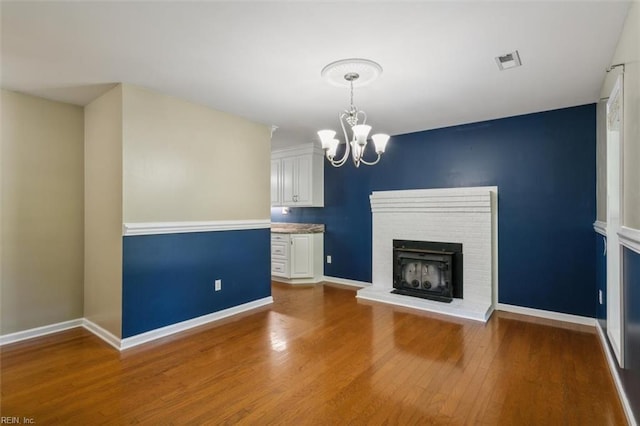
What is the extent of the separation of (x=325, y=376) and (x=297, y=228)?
348cm

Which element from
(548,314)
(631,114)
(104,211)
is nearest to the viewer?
(631,114)

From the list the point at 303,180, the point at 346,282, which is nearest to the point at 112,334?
the point at 346,282

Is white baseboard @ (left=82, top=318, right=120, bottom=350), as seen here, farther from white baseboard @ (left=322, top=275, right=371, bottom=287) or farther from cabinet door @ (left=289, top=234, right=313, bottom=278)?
white baseboard @ (left=322, top=275, right=371, bottom=287)

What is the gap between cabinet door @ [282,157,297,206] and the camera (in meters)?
5.68

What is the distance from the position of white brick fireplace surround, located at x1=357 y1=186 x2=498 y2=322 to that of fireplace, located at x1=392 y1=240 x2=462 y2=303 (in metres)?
0.08

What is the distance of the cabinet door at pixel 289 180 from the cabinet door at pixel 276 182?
0.25 ft

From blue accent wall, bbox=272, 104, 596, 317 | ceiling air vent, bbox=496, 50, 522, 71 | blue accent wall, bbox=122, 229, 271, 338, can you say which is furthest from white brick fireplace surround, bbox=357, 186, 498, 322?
ceiling air vent, bbox=496, 50, 522, 71

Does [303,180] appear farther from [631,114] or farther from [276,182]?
[631,114]

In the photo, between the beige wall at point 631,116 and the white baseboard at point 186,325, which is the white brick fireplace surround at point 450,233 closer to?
the white baseboard at point 186,325

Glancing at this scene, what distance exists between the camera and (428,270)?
13.8 ft

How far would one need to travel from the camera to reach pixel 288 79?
2.76 m

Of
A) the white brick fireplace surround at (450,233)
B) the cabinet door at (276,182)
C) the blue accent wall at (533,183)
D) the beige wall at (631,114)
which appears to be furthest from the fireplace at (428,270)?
A: the cabinet door at (276,182)

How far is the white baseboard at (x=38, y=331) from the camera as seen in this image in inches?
117

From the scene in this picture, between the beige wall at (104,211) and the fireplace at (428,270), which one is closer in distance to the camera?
the beige wall at (104,211)
